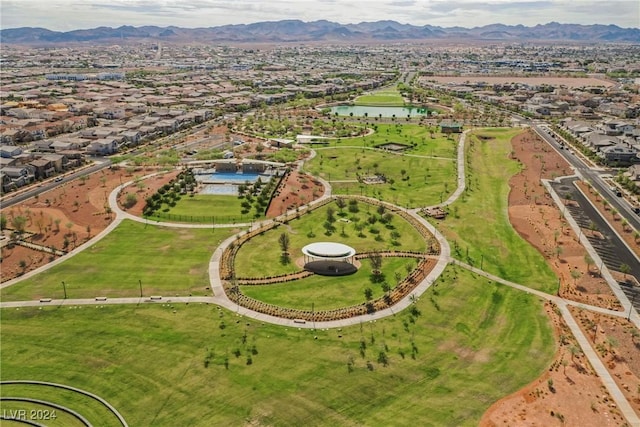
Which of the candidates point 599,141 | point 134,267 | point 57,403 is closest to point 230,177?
point 134,267

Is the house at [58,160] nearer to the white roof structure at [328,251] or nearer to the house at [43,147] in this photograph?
the house at [43,147]

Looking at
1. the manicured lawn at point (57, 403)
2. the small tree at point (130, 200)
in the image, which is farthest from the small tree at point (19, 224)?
the manicured lawn at point (57, 403)

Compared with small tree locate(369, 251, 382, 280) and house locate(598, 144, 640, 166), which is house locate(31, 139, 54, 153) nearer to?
small tree locate(369, 251, 382, 280)

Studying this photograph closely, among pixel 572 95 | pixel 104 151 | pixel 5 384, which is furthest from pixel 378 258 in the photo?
pixel 572 95

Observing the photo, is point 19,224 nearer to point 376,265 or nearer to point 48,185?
point 48,185

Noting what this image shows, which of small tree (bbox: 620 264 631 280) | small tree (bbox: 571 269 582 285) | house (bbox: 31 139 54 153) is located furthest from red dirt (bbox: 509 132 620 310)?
house (bbox: 31 139 54 153)

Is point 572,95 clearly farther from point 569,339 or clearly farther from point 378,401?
point 378,401
